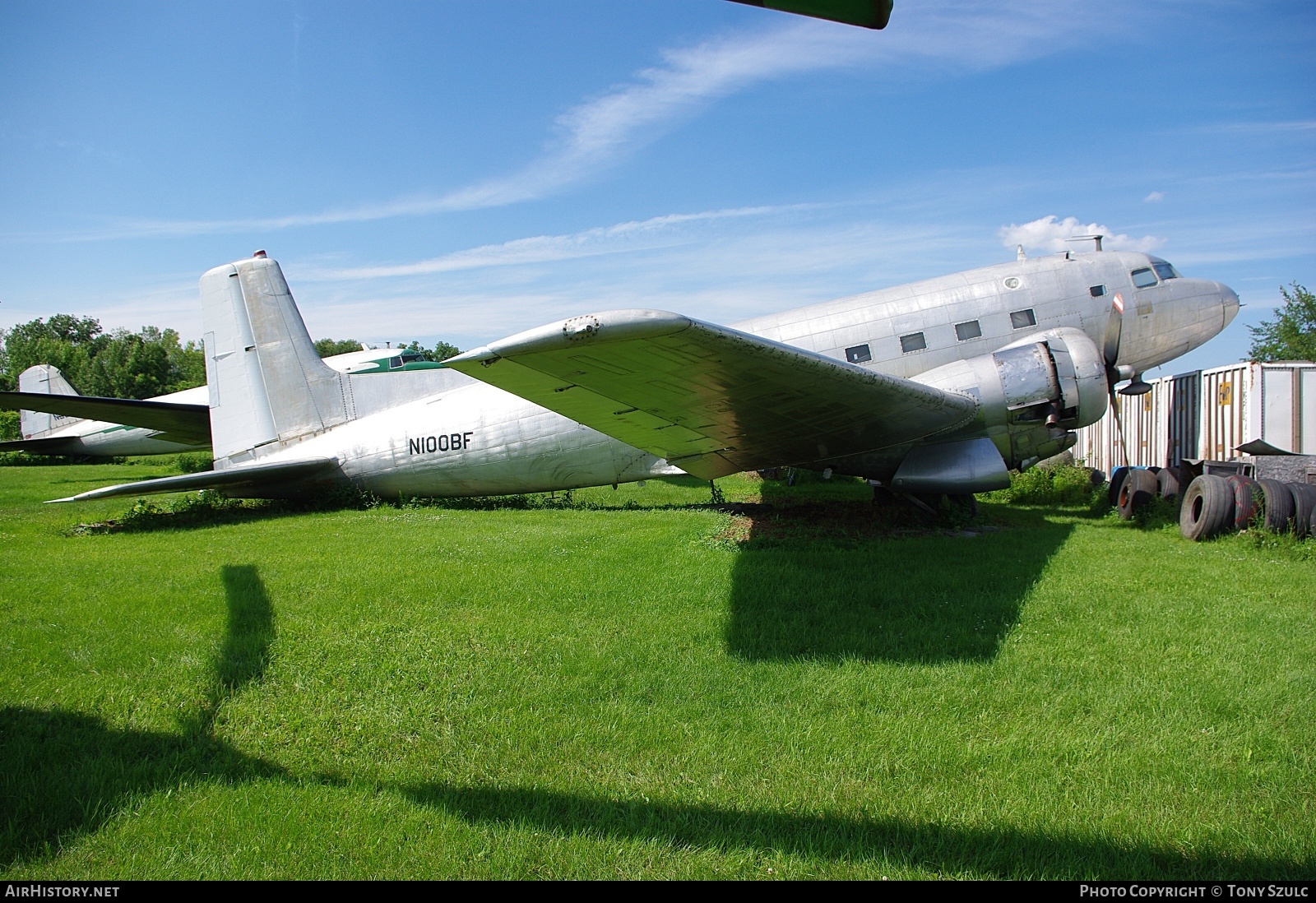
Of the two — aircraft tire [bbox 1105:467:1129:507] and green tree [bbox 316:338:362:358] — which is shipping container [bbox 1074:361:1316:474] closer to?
aircraft tire [bbox 1105:467:1129:507]

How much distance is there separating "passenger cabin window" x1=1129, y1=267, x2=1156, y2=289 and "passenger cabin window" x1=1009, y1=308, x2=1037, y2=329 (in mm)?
1947

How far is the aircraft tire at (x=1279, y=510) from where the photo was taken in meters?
8.52

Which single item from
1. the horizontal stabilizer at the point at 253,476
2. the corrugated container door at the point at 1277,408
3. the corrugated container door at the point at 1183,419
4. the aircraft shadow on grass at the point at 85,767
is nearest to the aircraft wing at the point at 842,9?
the aircraft shadow on grass at the point at 85,767

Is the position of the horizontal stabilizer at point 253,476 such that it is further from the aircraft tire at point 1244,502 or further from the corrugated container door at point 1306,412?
the corrugated container door at point 1306,412

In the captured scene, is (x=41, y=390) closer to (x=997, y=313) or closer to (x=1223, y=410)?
(x=997, y=313)

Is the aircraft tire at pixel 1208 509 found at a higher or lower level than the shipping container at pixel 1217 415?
lower

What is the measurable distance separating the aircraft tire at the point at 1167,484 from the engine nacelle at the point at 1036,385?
321 cm

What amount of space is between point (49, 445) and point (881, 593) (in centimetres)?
3119

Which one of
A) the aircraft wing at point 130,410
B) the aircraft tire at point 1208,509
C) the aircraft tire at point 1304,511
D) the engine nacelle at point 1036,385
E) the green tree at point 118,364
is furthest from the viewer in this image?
the green tree at point 118,364

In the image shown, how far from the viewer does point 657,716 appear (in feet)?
13.6

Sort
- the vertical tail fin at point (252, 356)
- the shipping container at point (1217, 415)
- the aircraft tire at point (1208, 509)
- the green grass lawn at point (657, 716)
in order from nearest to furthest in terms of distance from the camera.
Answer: the green grass lawn at point (657, 716) < the aircraft tire at point (1208, 509) < the shipping container at point (1217, 415) < the vertical tail fin at point (252, 356)

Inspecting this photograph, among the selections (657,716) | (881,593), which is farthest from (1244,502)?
(657,716)
